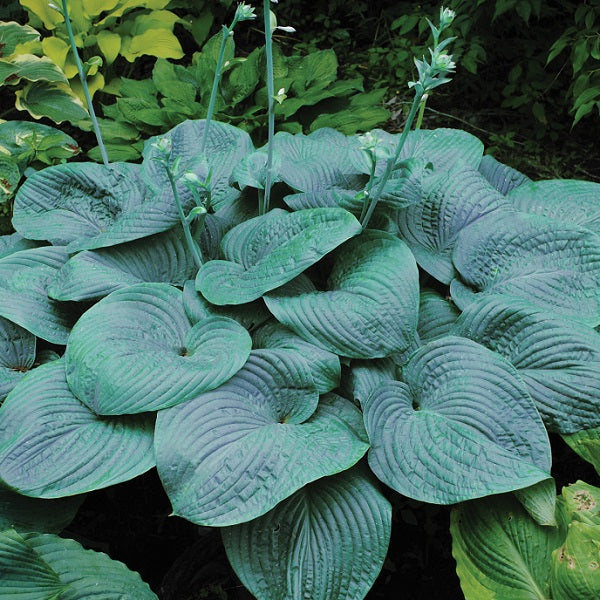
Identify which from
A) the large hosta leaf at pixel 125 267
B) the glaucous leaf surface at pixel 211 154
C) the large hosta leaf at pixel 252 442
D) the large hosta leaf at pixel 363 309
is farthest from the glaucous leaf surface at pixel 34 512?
the glaucous leaf surface at pixel 211 154

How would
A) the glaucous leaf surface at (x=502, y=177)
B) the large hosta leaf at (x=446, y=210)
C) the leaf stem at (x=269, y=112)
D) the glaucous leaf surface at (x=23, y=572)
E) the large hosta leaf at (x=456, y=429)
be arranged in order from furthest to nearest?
1. the glaucous leaf surface at (x=502, y=177)
2. the large hosta leaf at (x=446, y=210)
3. the leaf stem at (x=269, y=112)
4. the large hosta leaf at (x=456, y=429)
5. the glaucous leaf surface at (x=23, y=572)

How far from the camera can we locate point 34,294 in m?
1.60

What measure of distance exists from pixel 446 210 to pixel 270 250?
20.0 inches

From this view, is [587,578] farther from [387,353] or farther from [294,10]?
[294,10]

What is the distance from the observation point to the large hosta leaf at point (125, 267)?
1551 millimetres

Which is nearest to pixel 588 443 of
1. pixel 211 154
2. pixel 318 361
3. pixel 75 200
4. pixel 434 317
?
pixel 434 317

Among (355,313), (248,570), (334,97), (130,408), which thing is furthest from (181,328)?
(334,97)

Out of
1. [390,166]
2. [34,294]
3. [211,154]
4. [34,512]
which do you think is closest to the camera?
[34,512]

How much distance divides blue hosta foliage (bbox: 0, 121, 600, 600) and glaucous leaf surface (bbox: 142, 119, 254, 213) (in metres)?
0.02

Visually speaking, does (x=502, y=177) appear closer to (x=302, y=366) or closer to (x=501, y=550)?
(x=302, y=366)

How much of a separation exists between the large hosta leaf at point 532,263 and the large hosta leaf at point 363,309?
8.6 inches

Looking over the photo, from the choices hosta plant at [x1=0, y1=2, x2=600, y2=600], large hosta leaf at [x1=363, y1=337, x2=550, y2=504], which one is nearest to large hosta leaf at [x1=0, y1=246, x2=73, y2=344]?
hosta plant at [x1=0, y1=2, x2=600, y2=600]

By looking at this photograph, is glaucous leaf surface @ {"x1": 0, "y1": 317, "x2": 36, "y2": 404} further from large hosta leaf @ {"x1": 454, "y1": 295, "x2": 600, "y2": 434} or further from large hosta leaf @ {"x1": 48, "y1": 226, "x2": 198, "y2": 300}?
large hosta leaf @ {"x1": 454, "y1": 295, "x2": 600, "y2": 434}

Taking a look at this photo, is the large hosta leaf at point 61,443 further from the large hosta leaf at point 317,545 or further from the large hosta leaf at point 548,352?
the large hosta leaf at point 548,352
